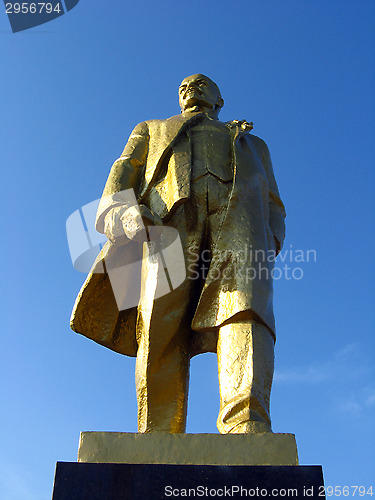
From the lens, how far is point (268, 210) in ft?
16.5

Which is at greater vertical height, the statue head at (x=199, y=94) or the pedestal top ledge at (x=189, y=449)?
the statue head at (x=199, y=94)

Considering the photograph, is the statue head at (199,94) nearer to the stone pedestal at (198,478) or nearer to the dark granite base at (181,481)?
the stone pedestal at (198,478)

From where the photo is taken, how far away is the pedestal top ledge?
344 cm

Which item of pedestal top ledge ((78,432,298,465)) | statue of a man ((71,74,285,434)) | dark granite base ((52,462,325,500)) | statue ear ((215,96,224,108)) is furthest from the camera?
statue ear ((215,96,224,108))

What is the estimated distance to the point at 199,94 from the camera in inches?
225

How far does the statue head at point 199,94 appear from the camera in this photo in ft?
18.7

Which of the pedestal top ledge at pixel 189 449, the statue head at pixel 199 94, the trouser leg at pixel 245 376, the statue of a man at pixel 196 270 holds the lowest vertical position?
the pedestal top ledge at pixel 189 449

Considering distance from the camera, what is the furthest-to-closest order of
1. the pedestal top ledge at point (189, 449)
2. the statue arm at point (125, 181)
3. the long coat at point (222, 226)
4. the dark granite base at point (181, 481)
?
the statue arm at point (125, 181) → the long coat at point (222, 226) → the pedestal top ledge at point (189, 449) → the dark granite base at point (181, 481)

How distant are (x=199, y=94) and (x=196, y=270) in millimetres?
1794

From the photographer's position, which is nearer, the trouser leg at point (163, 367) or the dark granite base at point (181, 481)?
the dark granite base at point (181, 481)

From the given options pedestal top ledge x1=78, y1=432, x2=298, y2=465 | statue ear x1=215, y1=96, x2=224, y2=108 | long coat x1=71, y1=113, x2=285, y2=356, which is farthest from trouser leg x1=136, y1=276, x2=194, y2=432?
statue ear x1=215, y1=96, x2=224, y2=108

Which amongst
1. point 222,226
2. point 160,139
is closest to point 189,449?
point 222,226

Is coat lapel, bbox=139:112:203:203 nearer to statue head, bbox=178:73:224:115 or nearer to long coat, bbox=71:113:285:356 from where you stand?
long coat, bbox=71:113:285:356

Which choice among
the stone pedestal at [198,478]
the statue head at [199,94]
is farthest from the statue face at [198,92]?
the stone pedestal at [198,478]
